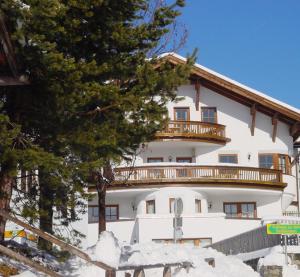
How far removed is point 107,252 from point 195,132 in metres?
25.1

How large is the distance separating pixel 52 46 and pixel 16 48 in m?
0.74

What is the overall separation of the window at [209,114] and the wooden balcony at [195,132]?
1054mm

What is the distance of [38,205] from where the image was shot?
12781mm

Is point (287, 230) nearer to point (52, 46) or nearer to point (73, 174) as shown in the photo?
point (73, 174)

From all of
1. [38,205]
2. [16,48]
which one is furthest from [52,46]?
[38,205]

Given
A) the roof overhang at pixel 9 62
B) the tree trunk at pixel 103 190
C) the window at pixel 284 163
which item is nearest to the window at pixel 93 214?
the window at pixel 284 163

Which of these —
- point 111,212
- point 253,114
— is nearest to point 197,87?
point 253,114

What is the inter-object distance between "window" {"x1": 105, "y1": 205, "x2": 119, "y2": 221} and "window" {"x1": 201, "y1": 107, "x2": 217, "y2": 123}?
7689 mm

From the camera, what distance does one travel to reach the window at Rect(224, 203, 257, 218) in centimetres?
3528

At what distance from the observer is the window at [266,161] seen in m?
37.1

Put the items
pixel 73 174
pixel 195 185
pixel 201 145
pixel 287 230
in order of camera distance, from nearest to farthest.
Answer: pixel 73 174 < pixel 287 230 < pixel 195 185 < pixel 201 145

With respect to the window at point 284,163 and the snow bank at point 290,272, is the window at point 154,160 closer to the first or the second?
the window at point 284,163

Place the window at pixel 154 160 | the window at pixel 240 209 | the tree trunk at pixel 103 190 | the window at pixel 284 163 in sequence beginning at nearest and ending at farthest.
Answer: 1. the tree trunk at pixel 103 190
2. the window at pixel 240 209
3. the window at pixel 154 160
4. the window at pixel 284 163

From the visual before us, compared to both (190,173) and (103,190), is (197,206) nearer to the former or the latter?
(190,173)
